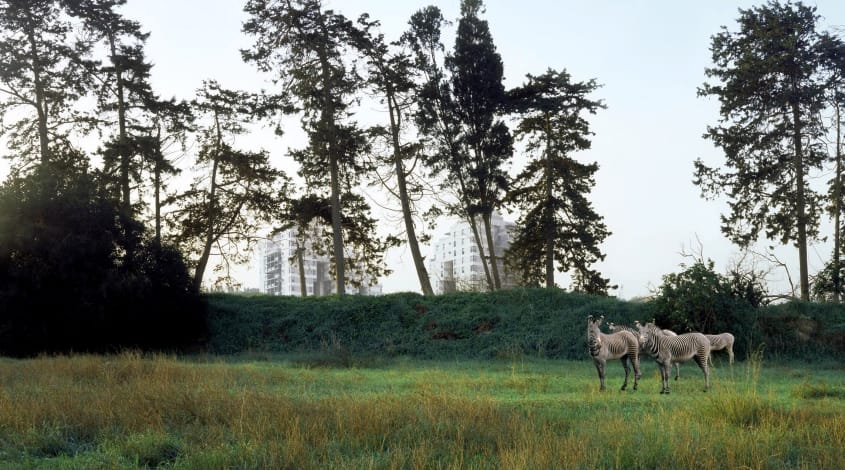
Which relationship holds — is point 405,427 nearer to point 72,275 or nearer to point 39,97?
point 72,275

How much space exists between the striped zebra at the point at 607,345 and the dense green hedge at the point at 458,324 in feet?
32.4

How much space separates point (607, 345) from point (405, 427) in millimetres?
6549

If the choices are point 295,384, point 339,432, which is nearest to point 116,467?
point 339,432

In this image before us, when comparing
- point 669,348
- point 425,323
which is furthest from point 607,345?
point 425,323

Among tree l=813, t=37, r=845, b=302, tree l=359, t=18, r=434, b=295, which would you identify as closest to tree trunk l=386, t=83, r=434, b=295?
tree l=359, t=18, r=434, b=295

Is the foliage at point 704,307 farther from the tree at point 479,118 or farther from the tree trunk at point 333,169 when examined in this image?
the tree trunk at point 333,169

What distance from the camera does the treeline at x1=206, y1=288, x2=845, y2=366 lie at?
24.8 meters

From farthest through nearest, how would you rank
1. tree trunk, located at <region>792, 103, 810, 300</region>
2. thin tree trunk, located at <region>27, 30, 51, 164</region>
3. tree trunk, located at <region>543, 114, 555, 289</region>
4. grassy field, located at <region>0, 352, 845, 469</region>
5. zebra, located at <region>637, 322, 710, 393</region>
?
1. tree trunk, located at <region>543, 114, 555, 289</region>
2. thin tree trunk, located at <region>27, 30, 51, 164</region>
3. tree trunk, located at <region>792, 103, 810, 300</region>
4. zebra, located at <region>637, 322, 710, 393</region>
5. grassy field, located at <region>0, 352, 845, 469</region>

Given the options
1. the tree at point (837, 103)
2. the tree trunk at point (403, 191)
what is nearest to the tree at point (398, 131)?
the tree trunk at point (403, 191)

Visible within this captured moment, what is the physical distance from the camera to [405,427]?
9.77m

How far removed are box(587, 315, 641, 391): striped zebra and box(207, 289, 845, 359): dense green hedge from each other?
986 centimetres

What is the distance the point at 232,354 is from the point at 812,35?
95.9ft

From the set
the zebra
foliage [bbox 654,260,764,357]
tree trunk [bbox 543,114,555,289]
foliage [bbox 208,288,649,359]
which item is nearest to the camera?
the zebra

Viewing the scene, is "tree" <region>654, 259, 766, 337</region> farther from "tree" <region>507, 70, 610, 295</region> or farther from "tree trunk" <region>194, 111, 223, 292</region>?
"tree trunk" <region>194, 111, 223, 292</region>
